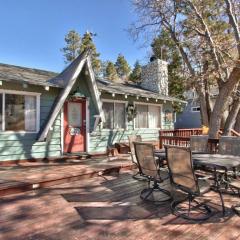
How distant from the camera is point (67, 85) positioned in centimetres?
Answer: 812

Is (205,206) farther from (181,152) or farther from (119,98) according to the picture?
(119,98)

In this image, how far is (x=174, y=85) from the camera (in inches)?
810

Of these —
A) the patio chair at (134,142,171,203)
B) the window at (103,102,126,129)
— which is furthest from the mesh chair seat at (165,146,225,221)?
the window at (103,102,126,129)

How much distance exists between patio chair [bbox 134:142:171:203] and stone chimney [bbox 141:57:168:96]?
8.81 metres

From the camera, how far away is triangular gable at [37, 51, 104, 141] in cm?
779

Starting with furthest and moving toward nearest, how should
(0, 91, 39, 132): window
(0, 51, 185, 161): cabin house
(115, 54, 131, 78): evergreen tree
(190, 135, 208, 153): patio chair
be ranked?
1. (115, 54, 131, 78): evergreen tree
2. (0, 51, 185, 161): cabin house
3. (0, 91, 39, 132): window
4. (190, 135, 208, 153): patio chair

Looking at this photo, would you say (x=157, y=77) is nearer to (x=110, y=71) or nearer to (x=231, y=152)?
(x=231, y=152)

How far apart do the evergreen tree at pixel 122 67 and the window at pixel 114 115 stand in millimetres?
27774

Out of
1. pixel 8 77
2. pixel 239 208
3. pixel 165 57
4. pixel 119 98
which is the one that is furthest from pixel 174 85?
pixel 239 208

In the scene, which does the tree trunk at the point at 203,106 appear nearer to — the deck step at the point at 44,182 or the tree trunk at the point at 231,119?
the tree trunk at the point at 231,119

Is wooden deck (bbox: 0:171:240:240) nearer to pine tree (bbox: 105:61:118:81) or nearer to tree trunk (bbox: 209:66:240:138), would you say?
tree trunk (bbox: 209:66:240:138)

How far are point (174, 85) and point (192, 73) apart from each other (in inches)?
321

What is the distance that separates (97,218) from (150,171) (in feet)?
4.58

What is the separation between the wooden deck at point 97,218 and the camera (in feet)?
10.6
